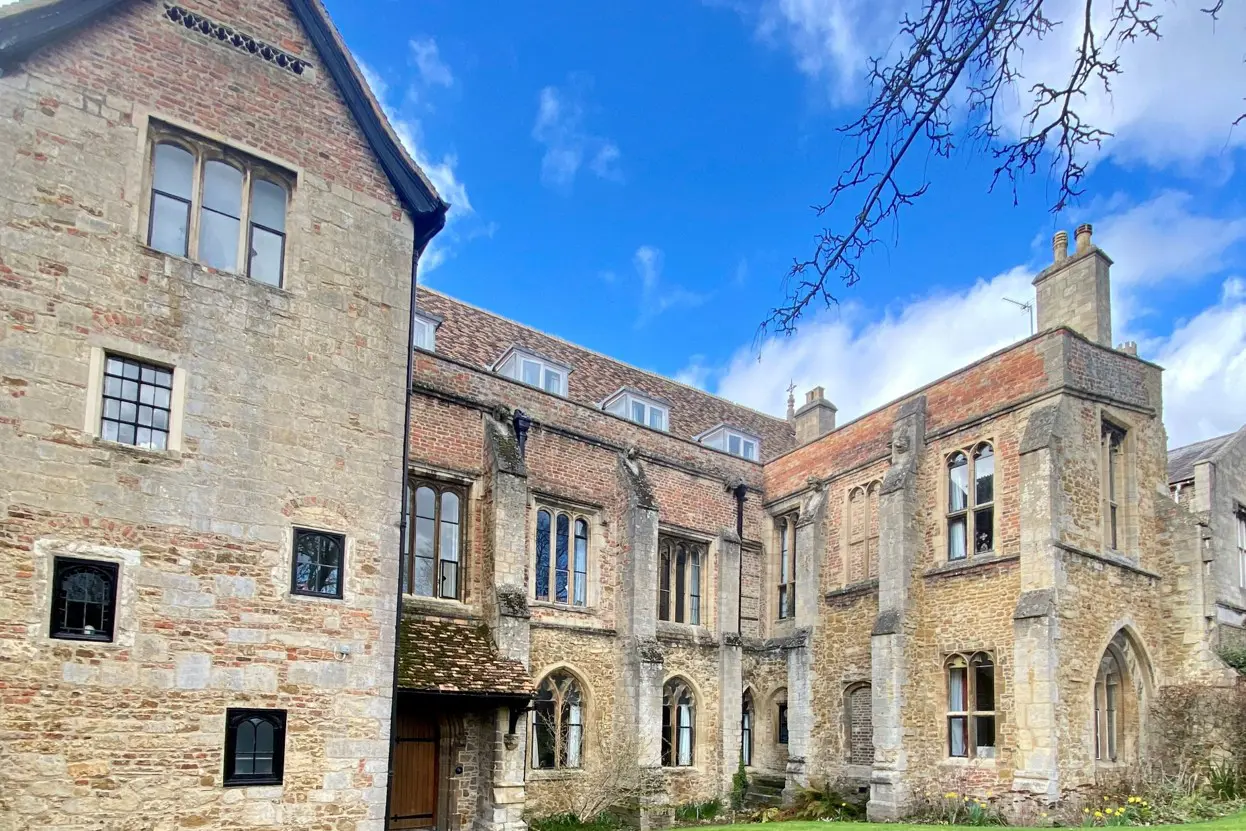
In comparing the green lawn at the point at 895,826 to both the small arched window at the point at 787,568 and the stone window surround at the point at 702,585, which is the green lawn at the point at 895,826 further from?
the small arched window at the point at 787,568

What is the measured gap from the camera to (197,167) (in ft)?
42.9

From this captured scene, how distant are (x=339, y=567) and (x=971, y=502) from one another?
1231cm

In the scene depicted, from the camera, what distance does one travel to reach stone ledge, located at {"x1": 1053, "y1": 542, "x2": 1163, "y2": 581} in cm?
1797

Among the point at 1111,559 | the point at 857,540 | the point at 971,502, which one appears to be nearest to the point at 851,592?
the point at 857,540

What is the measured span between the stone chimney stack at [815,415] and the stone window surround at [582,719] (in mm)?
11908

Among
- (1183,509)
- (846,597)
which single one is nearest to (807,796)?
(846,597)

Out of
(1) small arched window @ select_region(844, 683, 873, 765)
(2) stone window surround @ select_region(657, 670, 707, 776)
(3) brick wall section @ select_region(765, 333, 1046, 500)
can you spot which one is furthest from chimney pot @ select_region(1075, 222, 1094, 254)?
(2) stone window surround @ select_region(657, 670, 707, 776)

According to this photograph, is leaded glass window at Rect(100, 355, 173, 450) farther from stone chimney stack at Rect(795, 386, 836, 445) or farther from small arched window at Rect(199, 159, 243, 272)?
stone chimney stack at Rect(795, 386, 836, 445)

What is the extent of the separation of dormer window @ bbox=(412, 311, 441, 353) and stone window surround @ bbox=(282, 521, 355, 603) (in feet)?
29.4

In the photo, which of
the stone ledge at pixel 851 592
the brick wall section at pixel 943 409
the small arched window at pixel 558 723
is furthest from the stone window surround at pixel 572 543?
the brick wall section at pixel 943 409

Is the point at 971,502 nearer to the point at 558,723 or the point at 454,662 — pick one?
the point at 558,723

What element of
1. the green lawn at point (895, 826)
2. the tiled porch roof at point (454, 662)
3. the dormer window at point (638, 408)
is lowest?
the green lawn at point (895, 826)

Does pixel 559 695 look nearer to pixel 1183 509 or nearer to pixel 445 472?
pixel 445 472

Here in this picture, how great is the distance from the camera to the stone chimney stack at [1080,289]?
65.4ft
